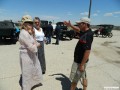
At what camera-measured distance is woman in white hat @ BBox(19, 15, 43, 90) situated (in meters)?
4.75

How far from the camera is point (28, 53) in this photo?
4.92m

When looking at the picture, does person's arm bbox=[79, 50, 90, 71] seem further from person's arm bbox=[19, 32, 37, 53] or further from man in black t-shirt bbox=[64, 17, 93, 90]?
person's arm bbox=[19, 32, 37, 53]

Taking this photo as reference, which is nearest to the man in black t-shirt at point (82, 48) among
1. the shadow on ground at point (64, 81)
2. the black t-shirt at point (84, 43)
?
the black t-shirt at point (84, 43)

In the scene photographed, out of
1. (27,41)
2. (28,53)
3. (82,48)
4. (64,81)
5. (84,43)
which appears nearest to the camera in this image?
(84,43)

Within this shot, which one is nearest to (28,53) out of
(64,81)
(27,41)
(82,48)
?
(27,41)

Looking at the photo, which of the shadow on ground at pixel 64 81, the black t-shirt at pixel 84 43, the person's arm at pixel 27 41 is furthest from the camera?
the shadow on ground at pixel 64 81

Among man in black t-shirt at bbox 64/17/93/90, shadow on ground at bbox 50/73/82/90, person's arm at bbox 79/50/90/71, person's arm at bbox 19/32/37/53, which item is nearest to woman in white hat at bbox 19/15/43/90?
person's arm at bbox 19/32/37/53

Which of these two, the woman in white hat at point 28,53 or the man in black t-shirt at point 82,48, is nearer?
the man in black t-shirt at point 82,48

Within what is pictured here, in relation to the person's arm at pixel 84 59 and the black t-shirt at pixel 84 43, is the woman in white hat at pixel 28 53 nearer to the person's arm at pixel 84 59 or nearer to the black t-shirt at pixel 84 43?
the black t-shirt at pixel 84 43

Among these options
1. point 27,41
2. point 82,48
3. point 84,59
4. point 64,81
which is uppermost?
point 27,41

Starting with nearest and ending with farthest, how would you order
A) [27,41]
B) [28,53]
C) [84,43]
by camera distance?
1. [84,43]
2. [27,41]
3. [28,53]

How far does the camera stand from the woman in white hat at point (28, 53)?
4754 millimetres

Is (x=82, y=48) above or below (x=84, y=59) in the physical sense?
above

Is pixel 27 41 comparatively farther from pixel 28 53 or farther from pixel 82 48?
pixel 82 48
